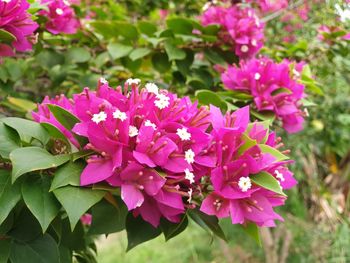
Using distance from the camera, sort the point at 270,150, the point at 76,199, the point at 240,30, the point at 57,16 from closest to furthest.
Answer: the point at 76,199 < the point at 270,150 < the point at 57,16 < the point at 240,30

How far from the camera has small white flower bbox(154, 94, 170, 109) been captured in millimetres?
725

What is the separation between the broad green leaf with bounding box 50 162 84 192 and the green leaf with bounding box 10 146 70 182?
1 cm

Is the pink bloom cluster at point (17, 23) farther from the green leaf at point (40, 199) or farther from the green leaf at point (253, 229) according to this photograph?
the green leaf at point (253, 229)

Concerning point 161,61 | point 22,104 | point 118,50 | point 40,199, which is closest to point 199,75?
point 161,61

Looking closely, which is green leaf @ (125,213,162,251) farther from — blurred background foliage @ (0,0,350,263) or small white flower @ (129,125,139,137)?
blurred background foliage @ (0,0,350,263)

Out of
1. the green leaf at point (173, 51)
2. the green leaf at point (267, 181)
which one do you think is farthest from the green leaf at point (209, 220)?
the green leaf at point (173, 51)

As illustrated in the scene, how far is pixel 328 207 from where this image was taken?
10.2 ft

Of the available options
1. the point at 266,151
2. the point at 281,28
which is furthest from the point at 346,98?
the point at 266,151

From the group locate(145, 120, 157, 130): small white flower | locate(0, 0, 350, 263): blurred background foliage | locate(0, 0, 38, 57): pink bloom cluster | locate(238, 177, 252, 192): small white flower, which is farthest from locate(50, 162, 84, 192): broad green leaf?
locate(0, 0, 350, 263): blurred background foliage

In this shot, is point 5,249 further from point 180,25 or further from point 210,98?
point 180,25

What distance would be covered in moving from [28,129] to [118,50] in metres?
0.69

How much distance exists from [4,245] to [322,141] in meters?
2.86

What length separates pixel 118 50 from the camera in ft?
4.55

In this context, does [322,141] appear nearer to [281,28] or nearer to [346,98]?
[346,98]
